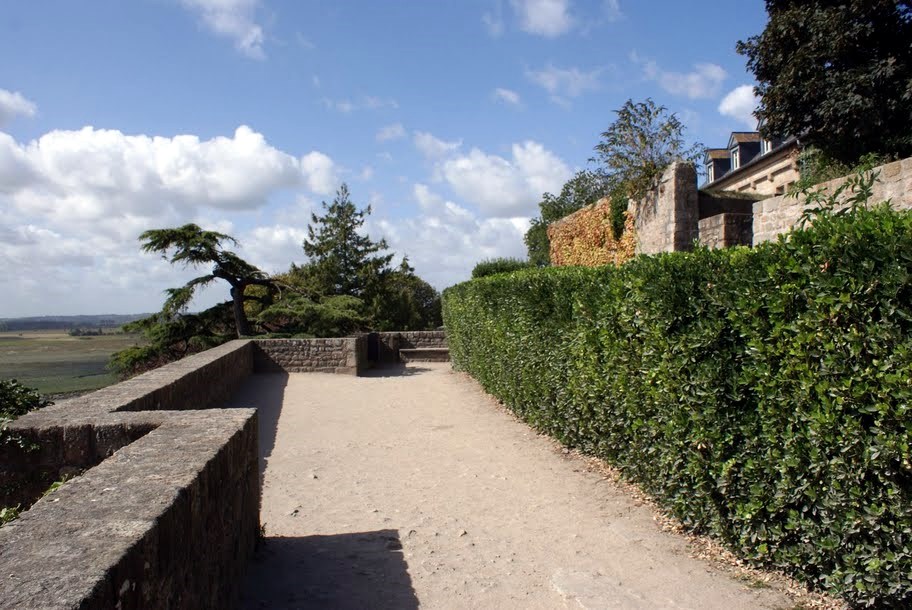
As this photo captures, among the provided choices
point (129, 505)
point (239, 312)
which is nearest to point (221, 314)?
point (239, 312)

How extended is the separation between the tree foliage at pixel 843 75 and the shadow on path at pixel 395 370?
1211 cm

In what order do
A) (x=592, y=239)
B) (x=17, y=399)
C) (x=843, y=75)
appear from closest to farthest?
(x=17, y=399), (x=843, y=75), (x=592, y=239)

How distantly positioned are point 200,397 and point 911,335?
26.0ft

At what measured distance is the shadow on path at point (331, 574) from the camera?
3.70 metres

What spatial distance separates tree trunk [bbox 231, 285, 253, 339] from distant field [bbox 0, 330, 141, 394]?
11.6ft

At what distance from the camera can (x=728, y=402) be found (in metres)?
4.15

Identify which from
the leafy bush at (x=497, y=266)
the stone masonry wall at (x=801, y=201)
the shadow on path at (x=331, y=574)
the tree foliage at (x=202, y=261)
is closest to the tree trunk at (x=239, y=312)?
the tree foliage at (x=202, y=261)

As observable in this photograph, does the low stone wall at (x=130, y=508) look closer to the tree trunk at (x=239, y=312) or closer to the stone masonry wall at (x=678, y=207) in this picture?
the stone masonry wall at (x=678, y=207)

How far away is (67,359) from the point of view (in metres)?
26.0

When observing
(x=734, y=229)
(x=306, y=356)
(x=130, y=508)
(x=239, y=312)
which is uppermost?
(x=734, y=229)

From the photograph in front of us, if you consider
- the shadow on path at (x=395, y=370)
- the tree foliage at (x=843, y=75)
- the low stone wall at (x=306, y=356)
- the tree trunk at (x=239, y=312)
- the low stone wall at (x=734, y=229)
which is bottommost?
the shadow on path at (x=395, y=370)

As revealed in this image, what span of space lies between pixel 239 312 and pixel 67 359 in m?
9.59

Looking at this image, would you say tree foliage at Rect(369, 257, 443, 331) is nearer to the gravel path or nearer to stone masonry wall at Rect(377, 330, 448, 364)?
stone masonry wall at Rect(377, 330, 448, 364)

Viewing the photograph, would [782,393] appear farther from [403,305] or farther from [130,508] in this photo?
[403,305]
